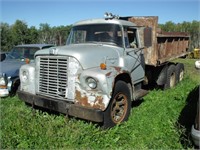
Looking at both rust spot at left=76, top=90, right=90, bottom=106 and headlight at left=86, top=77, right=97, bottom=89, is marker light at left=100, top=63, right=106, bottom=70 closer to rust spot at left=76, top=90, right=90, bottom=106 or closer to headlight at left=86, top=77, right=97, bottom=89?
headlight at left=86, top=77, right=97, bottom=89

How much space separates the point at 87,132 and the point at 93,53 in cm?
174

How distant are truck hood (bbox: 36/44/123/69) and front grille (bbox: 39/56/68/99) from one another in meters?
0.18

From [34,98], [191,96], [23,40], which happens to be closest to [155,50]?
[191,96]

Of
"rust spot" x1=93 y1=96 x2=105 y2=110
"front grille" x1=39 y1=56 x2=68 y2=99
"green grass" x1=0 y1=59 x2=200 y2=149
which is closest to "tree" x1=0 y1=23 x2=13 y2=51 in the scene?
"green grass" x1=0 y1=59 x2=200 y2=149

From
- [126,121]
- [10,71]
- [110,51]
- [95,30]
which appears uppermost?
[95,30]

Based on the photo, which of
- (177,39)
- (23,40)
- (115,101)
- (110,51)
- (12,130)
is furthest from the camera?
(23,40)

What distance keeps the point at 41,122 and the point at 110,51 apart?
2.25 meters

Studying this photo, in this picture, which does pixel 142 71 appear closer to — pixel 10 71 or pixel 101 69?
pixel 101 69

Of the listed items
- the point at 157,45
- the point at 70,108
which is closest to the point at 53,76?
the point at 70,108

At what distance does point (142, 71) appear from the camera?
717cm

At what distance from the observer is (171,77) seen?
32.3ft

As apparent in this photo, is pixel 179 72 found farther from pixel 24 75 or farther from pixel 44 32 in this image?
pixel 44 32

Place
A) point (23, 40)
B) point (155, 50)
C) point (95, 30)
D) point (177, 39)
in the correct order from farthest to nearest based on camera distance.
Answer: point (23, 40) → point (177, 39) → point (155, 50) → point (95, 30)

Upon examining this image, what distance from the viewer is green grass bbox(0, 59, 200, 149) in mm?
4598
